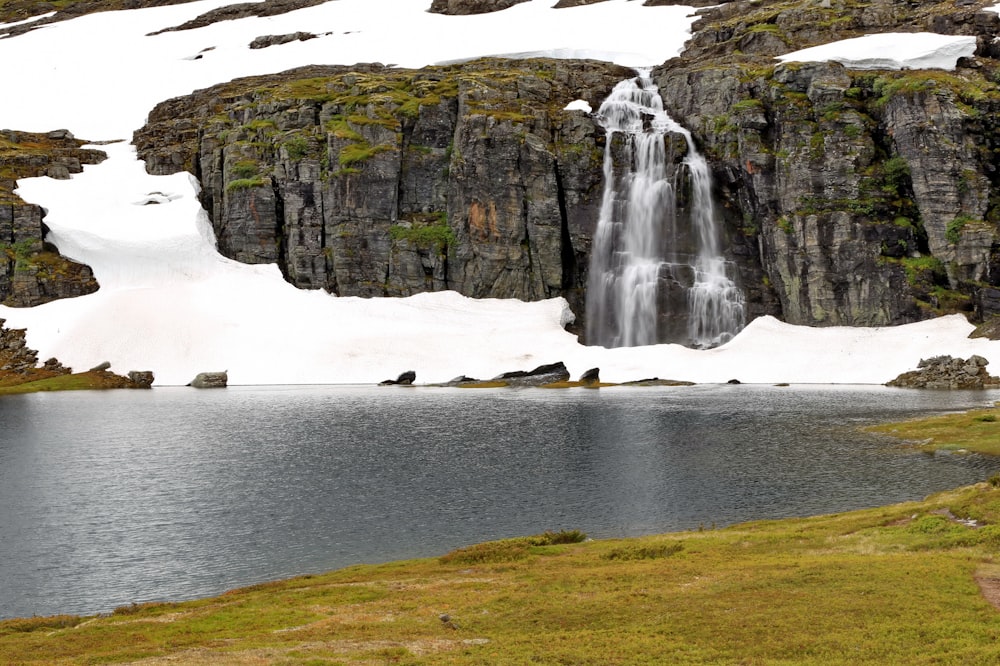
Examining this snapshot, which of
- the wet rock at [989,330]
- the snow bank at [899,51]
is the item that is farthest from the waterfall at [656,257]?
the wet rock at [989,330]

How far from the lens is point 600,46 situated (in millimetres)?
170500

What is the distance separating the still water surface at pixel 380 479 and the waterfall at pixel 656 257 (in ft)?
125

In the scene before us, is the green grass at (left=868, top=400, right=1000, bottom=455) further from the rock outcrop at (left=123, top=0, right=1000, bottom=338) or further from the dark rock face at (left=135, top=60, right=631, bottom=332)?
the dark rock face at (left=135, top=60, right=631, bottom=332)

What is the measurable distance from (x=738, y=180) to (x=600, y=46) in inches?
2451

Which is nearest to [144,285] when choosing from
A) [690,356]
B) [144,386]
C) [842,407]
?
[144,386]

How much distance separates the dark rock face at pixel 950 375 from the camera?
88.8 meters

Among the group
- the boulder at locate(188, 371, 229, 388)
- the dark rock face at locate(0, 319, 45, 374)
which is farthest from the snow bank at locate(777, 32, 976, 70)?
the dark rock face at locate(0, 319, 45, 374)

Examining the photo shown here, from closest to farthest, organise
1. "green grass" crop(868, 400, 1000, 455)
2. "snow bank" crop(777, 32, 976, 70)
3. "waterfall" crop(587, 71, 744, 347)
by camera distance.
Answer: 1. "green grass" crop(868, 400, 1000, 455)
2. "waterfall" crop(587, 71, 744, 347)
3. "snow bank" crop(777, 32, 976, 70)

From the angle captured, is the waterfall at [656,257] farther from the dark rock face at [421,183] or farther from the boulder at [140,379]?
the boulder at [140,379]

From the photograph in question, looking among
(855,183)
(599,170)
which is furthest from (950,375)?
(599,170)

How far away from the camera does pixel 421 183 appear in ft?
453

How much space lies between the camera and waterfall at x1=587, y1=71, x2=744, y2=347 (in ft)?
389

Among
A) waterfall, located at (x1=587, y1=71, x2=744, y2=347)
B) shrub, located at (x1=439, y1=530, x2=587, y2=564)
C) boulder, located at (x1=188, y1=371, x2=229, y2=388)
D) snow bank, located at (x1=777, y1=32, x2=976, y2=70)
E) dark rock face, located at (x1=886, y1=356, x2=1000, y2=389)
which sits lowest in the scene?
shrub, located at (x1=439, y1=530, x2=587, y2=564)

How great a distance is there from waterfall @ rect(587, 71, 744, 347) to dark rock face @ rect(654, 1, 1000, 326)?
156 inches
